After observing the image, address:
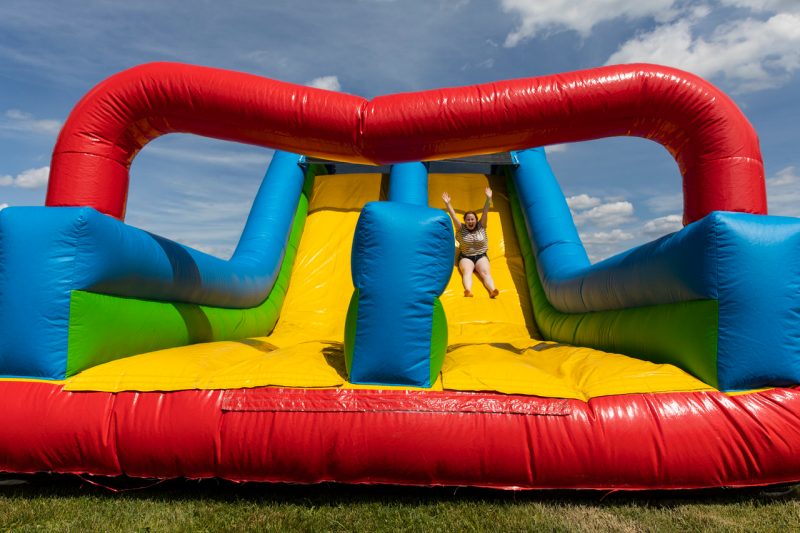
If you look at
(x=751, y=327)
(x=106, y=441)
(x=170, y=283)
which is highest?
(x=170, y=283)

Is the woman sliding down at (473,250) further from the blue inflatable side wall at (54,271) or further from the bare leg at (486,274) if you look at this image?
the blue inflatable side wall at (54,271)

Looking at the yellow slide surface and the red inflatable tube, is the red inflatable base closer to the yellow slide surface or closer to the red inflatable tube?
the yellow slide surface

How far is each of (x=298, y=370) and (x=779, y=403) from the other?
5.47ft

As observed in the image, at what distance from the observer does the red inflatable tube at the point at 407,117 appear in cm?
216

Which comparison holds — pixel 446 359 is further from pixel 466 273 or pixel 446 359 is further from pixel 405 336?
pixel 466 273

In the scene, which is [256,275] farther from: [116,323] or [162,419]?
[162,419]

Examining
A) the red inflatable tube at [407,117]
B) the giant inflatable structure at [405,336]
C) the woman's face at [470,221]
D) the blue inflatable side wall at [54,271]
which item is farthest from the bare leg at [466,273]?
the blue inflatable side wall at [54,271]

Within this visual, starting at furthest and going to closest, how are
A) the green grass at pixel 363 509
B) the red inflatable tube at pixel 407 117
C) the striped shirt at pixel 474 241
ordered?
1. the striped shirt at pixel 474 241
2. the red inflatable tube at pixel 407 117
3. the green grass at pixel 363 509

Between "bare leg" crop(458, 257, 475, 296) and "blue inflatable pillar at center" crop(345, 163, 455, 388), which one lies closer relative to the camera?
"blue inflatable pillar at center" crop(345, 163, 455, 388)

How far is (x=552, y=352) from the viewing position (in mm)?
2559

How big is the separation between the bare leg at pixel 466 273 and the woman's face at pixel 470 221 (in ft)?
1.00

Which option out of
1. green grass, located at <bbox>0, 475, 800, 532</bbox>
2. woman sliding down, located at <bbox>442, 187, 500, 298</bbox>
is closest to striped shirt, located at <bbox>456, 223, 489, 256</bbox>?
woman sliding down, located at <bbox>442, 187, 500, 298</bbox>

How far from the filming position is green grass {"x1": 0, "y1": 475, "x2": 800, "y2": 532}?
1.49m

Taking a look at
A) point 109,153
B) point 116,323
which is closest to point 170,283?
point 116,323
